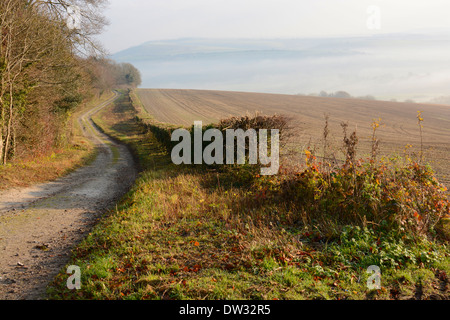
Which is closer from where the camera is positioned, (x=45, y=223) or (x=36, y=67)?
(x=45, y=223)

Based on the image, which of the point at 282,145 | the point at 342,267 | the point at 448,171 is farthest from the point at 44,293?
the point at 448,171

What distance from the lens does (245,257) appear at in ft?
17.4

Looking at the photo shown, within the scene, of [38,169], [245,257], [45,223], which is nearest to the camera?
[245,257]

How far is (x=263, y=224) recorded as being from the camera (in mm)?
6898

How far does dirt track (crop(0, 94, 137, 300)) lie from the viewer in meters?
5.52

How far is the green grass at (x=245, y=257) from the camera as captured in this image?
440cm

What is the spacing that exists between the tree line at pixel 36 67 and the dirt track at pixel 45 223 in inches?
146

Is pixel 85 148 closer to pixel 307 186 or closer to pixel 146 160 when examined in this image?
pixel 146 160

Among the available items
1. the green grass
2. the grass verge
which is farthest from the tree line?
the green grass

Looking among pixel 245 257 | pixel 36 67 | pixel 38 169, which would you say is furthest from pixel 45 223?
pixel 36 67

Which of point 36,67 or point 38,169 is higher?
point 36,67

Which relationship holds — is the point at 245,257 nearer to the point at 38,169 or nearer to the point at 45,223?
the point at 45,223

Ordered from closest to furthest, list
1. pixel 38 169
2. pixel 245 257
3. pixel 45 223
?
pixel 245 257
pixel 45 223
pixel 38 169

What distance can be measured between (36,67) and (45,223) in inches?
460
